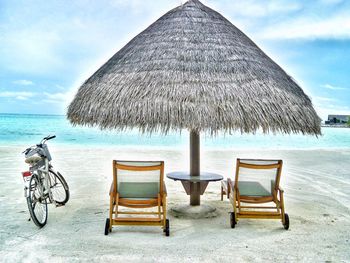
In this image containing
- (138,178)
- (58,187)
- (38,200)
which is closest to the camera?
(138,178)

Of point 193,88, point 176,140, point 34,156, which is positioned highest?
point 193,88

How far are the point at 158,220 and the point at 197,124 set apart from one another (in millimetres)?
1122

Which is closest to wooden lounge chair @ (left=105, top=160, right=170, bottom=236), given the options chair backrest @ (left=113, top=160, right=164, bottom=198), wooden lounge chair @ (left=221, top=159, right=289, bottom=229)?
chair backrest @ (left=113, top=160, right=164, bottom=198)

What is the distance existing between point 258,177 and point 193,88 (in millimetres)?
1276

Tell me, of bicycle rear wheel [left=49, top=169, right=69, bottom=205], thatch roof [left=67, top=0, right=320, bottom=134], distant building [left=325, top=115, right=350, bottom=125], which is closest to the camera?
thatch roof [left=67, top=0, right=320, bottom=134]

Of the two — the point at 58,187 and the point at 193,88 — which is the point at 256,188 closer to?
→ the point at 193,88

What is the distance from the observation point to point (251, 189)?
4738mm

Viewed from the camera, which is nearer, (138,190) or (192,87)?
(138,190)

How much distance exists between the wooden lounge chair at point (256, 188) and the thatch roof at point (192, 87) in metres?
0.42

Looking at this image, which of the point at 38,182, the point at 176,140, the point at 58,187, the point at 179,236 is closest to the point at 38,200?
the point at 38,182

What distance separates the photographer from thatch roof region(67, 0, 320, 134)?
4.54 metres

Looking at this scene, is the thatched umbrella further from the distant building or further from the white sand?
the distant building

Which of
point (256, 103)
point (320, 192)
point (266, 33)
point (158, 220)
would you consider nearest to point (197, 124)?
point (256, 103)

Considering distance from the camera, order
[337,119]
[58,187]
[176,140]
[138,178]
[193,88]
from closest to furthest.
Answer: [138,178] < [193,88] < [58,187] < [176,140] < [337,119]
